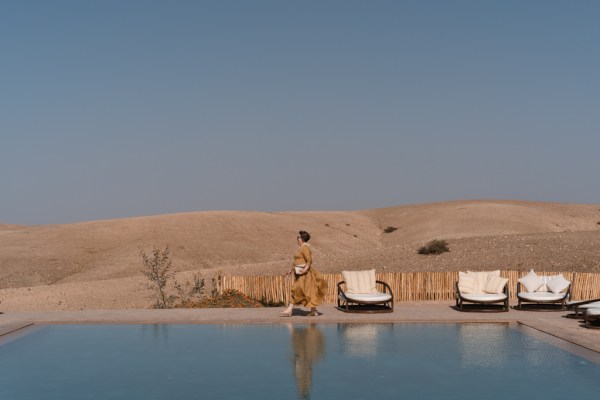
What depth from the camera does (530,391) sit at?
8.02 m

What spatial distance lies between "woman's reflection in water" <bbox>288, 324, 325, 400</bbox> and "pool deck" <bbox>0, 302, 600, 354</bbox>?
1067 millimetres

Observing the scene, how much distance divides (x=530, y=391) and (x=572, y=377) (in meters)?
0.95

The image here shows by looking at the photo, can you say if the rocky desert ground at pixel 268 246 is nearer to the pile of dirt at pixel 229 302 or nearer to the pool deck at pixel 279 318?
the pile of dirt at pixel 229 302

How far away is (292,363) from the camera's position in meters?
9.70

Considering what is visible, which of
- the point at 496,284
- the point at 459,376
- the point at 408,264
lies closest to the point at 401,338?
the point at 459,376

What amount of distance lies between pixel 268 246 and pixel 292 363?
43.6 meters

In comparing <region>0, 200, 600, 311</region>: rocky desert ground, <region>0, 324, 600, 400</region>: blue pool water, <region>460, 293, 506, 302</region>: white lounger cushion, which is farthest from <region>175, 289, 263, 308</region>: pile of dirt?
<region>0, 200, 600, 311</region>: rocky desert ground

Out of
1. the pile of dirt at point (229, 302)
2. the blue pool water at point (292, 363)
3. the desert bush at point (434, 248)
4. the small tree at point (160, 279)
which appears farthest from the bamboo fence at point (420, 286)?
the desert bush at point (434, 248)

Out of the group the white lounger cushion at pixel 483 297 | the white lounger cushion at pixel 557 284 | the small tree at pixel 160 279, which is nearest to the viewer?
the white lounger cushion at pixel 483 297

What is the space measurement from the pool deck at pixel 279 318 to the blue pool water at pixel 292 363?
45 cm

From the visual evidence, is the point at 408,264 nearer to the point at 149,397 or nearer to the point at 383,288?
the point at 383,288

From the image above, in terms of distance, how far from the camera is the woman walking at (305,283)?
1401 cm

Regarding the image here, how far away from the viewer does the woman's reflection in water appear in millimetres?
8372

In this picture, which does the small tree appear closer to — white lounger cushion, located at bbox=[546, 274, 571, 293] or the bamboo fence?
the bamboo fence
